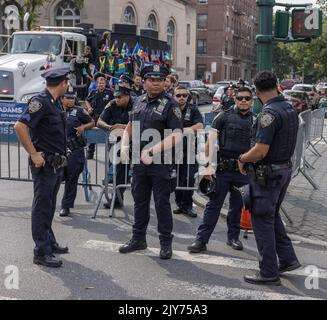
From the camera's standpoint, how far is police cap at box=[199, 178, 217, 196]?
578cm

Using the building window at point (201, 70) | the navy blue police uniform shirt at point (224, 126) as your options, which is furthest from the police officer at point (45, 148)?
the building window at point (201, 70)

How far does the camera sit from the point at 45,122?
17.1ft

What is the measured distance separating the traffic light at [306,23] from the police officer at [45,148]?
14.8 ft

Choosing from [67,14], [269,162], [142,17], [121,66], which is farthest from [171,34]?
[269,162]

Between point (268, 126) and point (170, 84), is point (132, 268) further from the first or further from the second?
point (170, 84)

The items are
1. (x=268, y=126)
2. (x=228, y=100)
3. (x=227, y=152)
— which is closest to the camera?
(x=268, y=126)

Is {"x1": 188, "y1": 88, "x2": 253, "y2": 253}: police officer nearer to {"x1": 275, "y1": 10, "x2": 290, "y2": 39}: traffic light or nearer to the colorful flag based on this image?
{"x1": 275, "y1": 10, "x2": 290, "y2": 39}: traffic light

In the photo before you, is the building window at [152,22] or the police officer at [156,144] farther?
the building window at [152,22]

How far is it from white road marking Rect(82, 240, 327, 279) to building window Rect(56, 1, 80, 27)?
33438 millimetres

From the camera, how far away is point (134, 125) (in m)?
5.67

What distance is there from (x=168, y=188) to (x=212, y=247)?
102 centimetres

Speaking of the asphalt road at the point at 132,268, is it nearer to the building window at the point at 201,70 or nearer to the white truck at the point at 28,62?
the white truck at the point at 28,62

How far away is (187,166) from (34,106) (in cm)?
301

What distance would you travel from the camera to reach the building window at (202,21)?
70.4m
